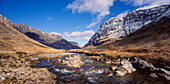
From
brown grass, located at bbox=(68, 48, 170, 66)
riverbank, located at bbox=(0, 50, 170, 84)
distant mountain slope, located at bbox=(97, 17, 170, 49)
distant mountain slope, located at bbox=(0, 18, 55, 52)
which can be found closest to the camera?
riverbank, located at bbox=(0, 50, 170, 84)

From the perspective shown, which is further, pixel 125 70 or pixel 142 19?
pixel 142 19

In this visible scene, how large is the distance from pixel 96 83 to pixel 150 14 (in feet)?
793

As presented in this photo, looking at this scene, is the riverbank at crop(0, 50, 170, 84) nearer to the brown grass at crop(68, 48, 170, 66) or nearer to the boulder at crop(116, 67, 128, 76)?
the boulder at crop(116, 67, 128, 76)

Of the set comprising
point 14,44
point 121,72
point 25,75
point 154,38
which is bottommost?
point 121,72

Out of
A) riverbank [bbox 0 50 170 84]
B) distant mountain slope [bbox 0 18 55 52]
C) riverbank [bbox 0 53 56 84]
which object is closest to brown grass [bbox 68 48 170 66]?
riverbank [bbox 0 50 170 84]

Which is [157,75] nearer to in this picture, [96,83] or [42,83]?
[96,83]

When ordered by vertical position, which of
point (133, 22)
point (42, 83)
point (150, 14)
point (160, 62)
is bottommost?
point (42, 83)

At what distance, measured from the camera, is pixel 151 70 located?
13.6 m

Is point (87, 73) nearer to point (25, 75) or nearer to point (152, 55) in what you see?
point (25, 75)

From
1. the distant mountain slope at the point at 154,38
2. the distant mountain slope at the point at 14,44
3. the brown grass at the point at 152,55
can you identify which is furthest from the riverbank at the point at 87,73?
the distant mountain slope at the point at 14,44

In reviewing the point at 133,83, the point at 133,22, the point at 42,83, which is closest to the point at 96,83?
the point at 133,83

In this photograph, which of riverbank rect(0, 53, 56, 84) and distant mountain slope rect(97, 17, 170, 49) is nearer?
riverbank rect(0, 53, 56, 84)

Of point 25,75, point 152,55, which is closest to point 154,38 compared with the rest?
point 152,55

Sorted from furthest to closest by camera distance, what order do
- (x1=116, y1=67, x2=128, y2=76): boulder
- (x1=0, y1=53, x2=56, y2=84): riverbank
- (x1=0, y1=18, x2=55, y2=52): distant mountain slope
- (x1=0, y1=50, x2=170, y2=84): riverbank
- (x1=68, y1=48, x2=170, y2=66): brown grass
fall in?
(x1=0, y1=18, x2=55, y2=52): distant mountain slope
(x1=68, y1=48, x2=170, y2=66): brown grass
(x1=116, y1=67, x2=128, y2=76): boulder
(x1=0, y1=50, x2=170, y2=84): riverbank
(x1=0, y1=53, x2=56, y2=84): riverbank
